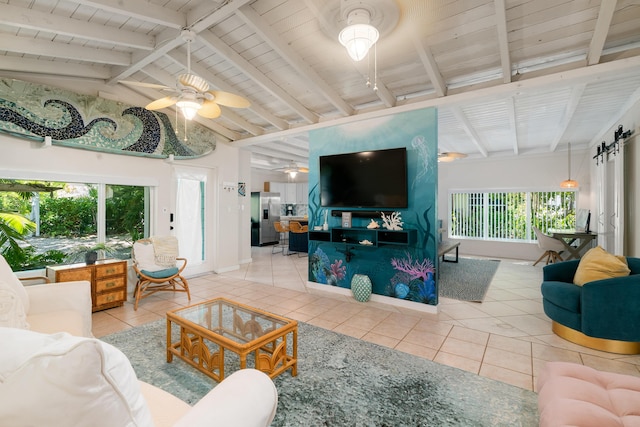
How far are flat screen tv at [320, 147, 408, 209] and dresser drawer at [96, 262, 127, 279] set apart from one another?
2.88 metres

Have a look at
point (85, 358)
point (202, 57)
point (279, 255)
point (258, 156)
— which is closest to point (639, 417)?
point (85, 358)

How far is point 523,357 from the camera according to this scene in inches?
106

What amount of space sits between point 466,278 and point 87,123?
650 centimetres

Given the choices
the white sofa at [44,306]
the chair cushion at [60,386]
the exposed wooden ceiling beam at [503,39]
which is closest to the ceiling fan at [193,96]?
the white sofa at [44,306]

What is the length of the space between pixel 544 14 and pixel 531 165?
5.84 metres

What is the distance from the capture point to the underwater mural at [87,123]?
11.6 ft

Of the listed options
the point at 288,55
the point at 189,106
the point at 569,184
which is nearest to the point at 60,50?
the point at 189,106

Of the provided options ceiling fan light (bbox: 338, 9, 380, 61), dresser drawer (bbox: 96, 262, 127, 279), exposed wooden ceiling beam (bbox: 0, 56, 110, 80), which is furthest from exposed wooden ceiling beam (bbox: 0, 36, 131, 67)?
ceiling fan light (bbox: 338, 9, 380, 61)

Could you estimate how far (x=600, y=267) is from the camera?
112 inches

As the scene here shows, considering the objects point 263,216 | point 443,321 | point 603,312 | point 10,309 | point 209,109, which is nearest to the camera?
point 10,309

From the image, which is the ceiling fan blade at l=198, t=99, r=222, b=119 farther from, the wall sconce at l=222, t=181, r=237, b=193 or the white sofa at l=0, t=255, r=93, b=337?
the wall sconce at l=222, t=181, r=237, b=193

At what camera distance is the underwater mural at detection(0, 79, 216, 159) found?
3535 mm

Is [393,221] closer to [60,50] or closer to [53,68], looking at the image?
[60,50]

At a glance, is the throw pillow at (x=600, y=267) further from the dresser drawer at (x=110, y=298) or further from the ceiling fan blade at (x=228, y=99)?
the dresser drawer at (x=110, y=298)
